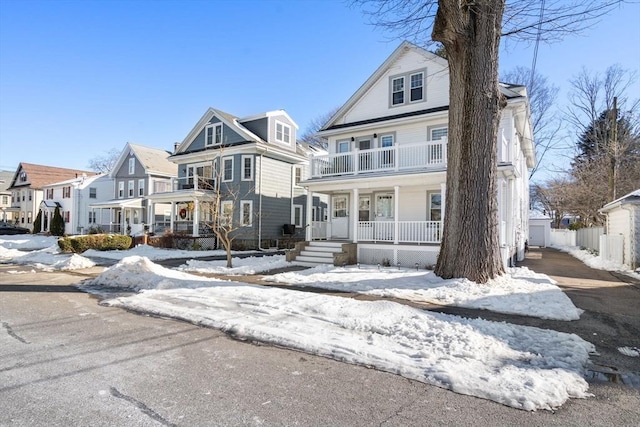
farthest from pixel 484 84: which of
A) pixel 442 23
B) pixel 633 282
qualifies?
pixel 633 282

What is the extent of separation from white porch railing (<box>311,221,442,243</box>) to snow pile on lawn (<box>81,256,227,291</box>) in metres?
6.71

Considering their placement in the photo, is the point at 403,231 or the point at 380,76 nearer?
the point at 403,231

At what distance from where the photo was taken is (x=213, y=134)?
24.7 m

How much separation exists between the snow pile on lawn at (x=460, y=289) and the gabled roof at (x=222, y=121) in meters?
14.2

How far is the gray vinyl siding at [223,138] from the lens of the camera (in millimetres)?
23750

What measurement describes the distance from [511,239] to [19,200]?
55.9 m

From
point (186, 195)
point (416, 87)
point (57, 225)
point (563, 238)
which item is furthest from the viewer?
point (57, 225)

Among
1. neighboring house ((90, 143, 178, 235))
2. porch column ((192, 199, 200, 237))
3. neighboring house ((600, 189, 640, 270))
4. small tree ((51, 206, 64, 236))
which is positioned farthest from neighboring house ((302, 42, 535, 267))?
small tree ((51, 206, 64, 236))

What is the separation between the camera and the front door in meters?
17.1

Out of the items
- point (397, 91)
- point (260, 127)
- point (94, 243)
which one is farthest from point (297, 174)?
point (94, 243)

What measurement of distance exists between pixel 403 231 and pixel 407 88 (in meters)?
6.74

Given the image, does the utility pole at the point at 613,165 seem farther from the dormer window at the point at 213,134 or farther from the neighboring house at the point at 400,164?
the dormer window at the point at 213,134

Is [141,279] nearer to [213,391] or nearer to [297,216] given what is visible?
[213,391]

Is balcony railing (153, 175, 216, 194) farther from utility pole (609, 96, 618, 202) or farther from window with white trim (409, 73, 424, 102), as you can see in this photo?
utility pole (609, 96, 618, 202)
